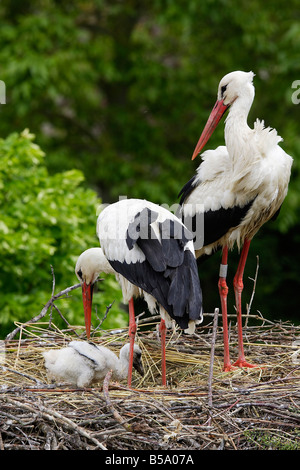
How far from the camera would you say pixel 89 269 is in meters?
5.73

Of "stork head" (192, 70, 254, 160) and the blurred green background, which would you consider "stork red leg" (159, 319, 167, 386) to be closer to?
"stork head" (192, 70, 254, 160)

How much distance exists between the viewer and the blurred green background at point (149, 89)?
10.5 metres

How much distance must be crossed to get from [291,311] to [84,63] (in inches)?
171

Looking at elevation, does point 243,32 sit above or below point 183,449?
above

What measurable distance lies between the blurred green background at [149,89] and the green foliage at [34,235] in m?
2.94

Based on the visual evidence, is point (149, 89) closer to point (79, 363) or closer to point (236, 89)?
point (236, 89)

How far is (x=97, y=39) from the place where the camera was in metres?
11.3

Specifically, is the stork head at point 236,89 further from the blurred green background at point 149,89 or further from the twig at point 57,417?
the blurred green background at point 149,89

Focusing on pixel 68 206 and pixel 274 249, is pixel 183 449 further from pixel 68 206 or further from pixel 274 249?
pixel 274 249

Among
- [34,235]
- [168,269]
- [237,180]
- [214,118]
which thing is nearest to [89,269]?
[34,235]

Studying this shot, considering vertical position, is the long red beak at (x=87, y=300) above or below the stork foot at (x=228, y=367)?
above

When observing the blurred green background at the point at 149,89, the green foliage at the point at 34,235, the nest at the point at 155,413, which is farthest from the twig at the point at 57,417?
the blurred green background at the point at 149,89

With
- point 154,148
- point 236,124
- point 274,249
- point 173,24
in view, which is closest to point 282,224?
point 274,249

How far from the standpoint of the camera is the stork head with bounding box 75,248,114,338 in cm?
566
